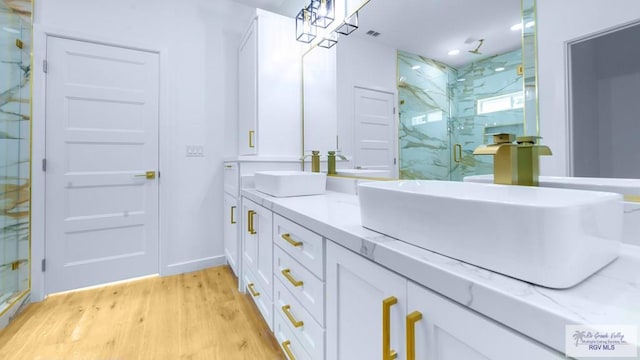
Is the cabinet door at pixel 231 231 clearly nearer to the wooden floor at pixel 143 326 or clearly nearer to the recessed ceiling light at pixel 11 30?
the wooden floor at pixel 143 326

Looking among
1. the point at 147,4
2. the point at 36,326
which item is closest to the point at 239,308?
the point at 36,326

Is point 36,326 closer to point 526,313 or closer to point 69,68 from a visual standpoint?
point 69,68

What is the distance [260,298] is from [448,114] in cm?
133

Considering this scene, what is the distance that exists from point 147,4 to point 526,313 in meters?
3.02

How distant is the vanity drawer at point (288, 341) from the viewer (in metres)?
1.07

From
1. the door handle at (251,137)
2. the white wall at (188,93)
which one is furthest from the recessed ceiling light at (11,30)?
the door handle at (251,137)

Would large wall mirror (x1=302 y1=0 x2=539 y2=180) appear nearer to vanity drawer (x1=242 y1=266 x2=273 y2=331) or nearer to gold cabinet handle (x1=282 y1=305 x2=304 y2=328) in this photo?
gold cabinet handle (x1=282 y1=305 x2=304 y2=328)

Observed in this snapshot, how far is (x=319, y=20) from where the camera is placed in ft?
6.64

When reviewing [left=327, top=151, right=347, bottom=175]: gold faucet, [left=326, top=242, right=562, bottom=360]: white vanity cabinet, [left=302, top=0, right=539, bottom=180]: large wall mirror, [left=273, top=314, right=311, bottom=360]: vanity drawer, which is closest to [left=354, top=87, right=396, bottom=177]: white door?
[left=302, top=0, right=539, bottom=180]: large wall mirror

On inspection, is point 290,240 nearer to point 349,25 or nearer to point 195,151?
point 349,25

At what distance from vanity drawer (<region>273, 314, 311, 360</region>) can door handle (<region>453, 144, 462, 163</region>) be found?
2.99ft

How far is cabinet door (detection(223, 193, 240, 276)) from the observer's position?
214 cm

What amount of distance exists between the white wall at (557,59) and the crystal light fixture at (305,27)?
5.32ft

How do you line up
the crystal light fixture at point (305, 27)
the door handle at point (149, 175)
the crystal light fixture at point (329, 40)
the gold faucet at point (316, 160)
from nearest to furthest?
the crystal light fixture at point (329, 40)
the gold faucet at point (316, 160)
the crystal light fixture at point (305, 27)
the door handle at point (149, 175)
